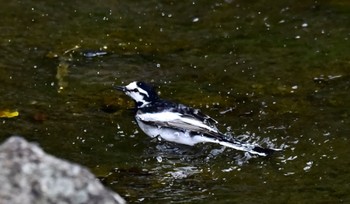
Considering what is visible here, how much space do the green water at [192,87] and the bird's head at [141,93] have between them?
0.99 ft

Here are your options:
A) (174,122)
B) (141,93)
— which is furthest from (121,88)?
(174,122)

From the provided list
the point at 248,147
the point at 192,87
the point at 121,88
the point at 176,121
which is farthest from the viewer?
the point at 192,87

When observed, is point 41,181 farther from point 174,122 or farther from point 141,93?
point 141,93

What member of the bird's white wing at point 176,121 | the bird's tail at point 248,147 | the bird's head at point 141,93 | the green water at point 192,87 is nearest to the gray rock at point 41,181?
the green water at point 192,87

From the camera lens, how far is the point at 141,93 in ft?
32.3

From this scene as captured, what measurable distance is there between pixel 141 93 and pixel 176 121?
2.27ft

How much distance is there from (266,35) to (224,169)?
4565 mm

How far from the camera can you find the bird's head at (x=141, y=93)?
32.3 feet

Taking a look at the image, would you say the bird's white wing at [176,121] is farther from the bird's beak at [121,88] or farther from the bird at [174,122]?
the bird's beak at [121,88]

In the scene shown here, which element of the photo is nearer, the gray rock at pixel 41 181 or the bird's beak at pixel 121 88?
the gray rock at pixel 41 181

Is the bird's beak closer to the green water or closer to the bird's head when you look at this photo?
the bird's head

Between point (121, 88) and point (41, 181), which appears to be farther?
point (121, 88)

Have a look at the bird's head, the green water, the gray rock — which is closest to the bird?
the bird's head

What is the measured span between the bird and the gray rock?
557 centimetres
